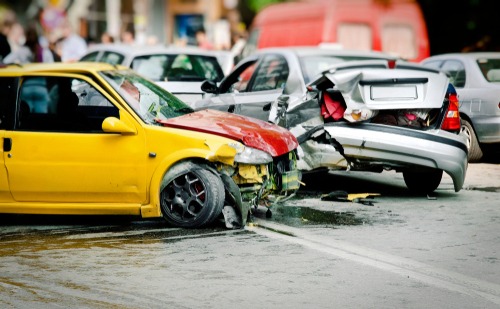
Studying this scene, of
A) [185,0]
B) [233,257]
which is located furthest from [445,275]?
[185,0]

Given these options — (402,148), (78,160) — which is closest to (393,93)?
(402,148)

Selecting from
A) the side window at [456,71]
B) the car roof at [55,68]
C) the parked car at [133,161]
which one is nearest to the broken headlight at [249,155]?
the parked car at [133,161]

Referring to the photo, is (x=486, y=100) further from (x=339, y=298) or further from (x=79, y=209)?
(x=339, y=298)

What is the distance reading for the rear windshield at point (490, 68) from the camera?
48.1ft

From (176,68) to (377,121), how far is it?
5.43 meters

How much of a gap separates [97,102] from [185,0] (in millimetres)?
44823

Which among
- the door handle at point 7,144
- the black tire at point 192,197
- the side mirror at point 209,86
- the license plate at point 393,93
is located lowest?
the black tire at point 192,197

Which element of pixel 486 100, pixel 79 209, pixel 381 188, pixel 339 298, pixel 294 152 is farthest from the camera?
pixel 486 100

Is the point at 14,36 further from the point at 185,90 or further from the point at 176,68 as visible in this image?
the point at 185,90

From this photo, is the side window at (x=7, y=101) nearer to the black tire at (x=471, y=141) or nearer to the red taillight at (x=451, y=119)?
the red taillight at (x=451, y=119)

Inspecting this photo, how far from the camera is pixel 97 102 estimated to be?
31.2ft

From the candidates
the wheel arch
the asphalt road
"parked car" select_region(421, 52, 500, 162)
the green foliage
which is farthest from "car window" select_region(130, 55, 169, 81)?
the green foliage

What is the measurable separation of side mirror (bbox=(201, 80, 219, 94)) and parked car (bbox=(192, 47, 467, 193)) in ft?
5.02

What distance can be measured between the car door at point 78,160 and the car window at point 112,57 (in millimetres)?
7094
